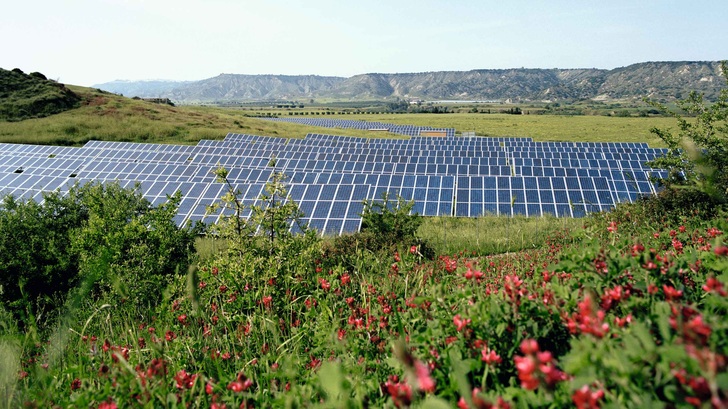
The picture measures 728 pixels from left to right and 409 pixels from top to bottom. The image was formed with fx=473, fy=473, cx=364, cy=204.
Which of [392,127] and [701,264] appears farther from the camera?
[392,127]

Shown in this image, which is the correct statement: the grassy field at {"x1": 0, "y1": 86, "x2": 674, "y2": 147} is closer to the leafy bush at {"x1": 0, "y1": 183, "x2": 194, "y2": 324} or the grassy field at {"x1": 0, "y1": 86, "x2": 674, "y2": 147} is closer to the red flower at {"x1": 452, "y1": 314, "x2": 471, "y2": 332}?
the leafy bush at {"x1": 0, "y1": 183, "x2": 194, "y2": 324}

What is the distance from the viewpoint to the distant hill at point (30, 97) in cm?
5806

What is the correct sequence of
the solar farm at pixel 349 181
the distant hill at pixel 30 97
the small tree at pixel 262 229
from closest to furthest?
the small tree at pixel 262 229, the solar farm at pixel 349 181, the distant hill at pixel 30 97

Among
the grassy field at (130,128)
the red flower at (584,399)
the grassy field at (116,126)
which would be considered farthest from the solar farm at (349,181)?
the grassy field at (130,128)

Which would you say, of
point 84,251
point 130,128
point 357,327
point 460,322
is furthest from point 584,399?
point 130,128

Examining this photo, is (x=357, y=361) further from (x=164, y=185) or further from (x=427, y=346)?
(x=164, y=185)

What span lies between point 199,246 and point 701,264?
1365 centimetres

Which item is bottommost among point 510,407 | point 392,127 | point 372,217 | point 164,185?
point 392,127

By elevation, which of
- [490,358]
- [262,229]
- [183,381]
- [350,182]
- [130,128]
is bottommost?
[130,128]

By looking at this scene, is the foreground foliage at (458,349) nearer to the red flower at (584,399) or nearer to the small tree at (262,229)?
the red flower at (584,399)

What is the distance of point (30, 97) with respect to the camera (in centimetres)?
6288

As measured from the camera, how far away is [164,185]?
21.8 metres

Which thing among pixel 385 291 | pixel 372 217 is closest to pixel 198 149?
pixel 372 217

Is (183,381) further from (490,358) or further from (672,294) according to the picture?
(672,294)
